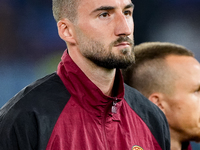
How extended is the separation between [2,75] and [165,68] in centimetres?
157

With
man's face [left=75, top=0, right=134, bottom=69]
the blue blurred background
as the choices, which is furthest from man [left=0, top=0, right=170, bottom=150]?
the blue blurred background

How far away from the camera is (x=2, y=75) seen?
2994 millimetres

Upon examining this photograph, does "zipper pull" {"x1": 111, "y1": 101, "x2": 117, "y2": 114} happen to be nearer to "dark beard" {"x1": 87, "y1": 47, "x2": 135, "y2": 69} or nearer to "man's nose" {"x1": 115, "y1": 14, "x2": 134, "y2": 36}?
"dark beard" {"x1": 87, "y1": 47, "x2": 135, "y2": 69}

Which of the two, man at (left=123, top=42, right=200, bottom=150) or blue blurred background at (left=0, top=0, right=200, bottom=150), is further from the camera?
blue blurred background at (left=0, top=0, right=200, bottom=150)

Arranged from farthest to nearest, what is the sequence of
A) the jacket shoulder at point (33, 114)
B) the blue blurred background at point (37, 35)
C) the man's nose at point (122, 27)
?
the blue blurred background at point (37, 35) < the man's nose at point (122, 27) < the jacket shoulder at point (33, 114)

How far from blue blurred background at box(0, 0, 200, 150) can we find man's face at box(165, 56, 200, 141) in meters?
1.50

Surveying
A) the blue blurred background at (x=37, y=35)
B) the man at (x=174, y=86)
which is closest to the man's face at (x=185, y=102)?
the man at (x=174, y=86)

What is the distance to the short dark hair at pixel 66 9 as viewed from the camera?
4.85 ft

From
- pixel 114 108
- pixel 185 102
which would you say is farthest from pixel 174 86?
pixel 114 108

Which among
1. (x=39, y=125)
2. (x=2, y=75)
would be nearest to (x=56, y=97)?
(x=39, y=125)

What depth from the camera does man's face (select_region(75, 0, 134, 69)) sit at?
1391 mm

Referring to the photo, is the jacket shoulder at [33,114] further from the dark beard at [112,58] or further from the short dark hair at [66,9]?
the short dark hair at [66,9]

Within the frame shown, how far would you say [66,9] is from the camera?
1.52 m

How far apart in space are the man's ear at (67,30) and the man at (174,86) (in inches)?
25.8
